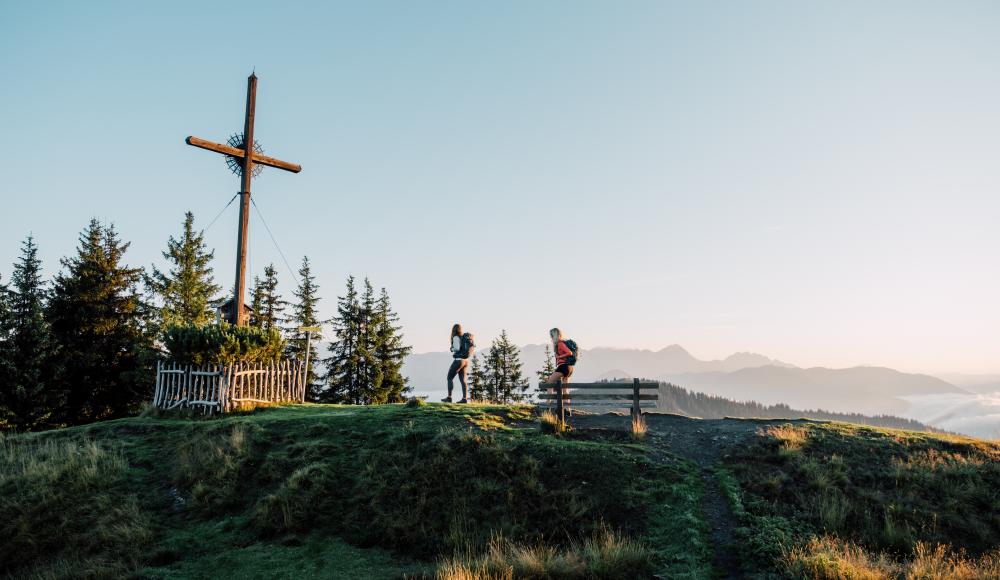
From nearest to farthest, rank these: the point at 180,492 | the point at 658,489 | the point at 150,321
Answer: the point at 658,489 < the point at 180,492 < the point at 150,321

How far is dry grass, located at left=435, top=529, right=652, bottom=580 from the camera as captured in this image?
7422 mm

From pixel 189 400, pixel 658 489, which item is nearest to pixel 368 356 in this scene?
pixel 189 400

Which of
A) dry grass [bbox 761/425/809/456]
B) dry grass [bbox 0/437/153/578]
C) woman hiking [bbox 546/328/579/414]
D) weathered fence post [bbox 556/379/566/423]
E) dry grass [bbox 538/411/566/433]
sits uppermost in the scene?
woman hiking [bbox 546/328/579/414]

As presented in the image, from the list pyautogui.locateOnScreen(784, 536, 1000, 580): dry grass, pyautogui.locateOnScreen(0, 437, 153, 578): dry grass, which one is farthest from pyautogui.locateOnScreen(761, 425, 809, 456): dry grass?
pyautogui.locateOnScreen(0, 437, 153, 578): dry grass

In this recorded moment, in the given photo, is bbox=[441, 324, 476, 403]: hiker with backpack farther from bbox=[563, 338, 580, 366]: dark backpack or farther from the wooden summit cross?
the wooden summit cross

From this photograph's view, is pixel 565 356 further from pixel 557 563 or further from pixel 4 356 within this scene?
pixel 4 356

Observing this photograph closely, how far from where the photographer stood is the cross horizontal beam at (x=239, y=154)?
→ 66.3 ft

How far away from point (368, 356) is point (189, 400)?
21840 millimetres

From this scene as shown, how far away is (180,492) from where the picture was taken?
11.4 m

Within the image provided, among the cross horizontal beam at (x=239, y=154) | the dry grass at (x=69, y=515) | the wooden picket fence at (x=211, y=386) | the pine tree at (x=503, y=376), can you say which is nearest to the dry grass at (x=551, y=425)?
the dry grass at (x=69, y=515)

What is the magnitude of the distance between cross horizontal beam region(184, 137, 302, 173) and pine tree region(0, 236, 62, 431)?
50.7 ft

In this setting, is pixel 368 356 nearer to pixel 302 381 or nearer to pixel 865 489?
pixel 302 381

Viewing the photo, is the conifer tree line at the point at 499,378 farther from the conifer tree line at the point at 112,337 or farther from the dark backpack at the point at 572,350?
the dark backpack at the point at 572,350

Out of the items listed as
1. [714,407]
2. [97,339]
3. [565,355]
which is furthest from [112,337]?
[714,407]
